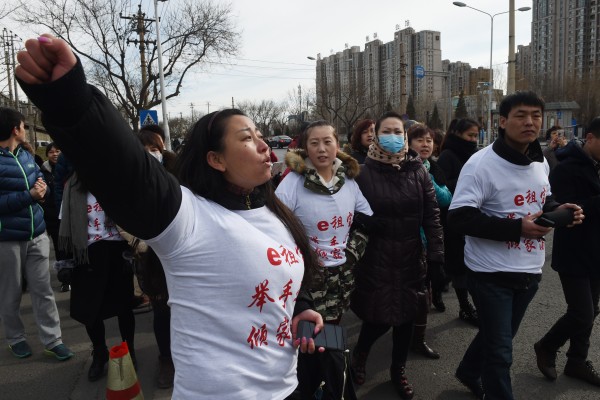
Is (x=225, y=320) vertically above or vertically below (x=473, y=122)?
below

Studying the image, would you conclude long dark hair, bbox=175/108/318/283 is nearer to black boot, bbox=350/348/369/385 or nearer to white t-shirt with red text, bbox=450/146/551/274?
white t-shirt with red text, bbox=450/146/551/274

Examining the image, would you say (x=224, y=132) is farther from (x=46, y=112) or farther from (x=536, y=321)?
(x=536, y=321)

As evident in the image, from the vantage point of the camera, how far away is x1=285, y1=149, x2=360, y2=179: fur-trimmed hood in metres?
3.01

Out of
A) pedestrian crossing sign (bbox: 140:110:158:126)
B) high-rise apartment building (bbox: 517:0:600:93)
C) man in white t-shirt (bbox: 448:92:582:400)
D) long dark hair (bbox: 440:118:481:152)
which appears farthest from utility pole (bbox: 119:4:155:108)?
high-rise apartment building (bbox: 517:0:600:93)

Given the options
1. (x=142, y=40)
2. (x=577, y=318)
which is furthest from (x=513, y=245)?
(x=142, y=40)

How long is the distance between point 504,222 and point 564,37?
68.6 m

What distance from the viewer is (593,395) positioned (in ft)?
9.96

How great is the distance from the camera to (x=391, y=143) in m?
3.06

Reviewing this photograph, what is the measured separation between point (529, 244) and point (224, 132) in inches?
81.3

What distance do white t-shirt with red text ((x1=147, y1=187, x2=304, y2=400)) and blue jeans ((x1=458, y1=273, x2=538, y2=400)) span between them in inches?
65.5

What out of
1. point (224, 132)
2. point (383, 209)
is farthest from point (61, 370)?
point (224, 132)

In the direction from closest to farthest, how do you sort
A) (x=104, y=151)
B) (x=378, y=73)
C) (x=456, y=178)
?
(x=104, y=151) < (x=456, y=178) < (x=378, y=73)

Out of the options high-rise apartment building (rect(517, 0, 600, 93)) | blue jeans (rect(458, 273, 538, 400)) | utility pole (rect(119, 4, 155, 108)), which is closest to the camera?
blue jeans (rect(458, 273, 538, 400))

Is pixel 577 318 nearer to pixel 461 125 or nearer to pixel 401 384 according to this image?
pixel 401 384
